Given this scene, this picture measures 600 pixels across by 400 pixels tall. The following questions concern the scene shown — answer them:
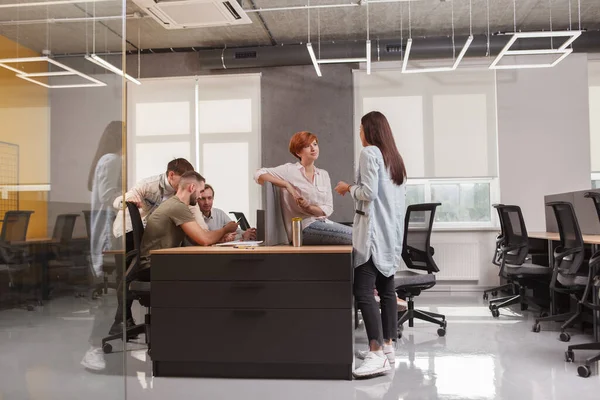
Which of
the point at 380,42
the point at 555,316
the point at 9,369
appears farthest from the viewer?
the point at 380,42

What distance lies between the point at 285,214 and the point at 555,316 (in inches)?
101

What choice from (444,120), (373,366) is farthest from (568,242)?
(444,120)

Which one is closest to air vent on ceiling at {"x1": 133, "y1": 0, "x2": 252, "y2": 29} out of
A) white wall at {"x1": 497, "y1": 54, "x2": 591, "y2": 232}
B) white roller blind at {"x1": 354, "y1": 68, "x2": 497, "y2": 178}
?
white roller blind at {"x1": 354, "y1": 68, "x2": 497, "y2": 178}

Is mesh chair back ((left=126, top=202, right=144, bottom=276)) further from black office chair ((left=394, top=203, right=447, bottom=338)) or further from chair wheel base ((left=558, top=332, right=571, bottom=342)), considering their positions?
chair wheel base ((left=558, top=332, right=571, bottom=342))

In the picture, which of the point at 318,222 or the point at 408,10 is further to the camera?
the point at 408,10

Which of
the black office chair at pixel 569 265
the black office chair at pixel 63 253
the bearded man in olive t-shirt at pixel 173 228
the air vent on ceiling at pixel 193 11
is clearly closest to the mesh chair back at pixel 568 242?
the black office chair at pixel 569 265

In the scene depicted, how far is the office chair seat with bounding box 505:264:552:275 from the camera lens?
500cm

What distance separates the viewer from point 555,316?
450 centimetres

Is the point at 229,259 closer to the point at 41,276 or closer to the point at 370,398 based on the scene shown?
the point at 370,398

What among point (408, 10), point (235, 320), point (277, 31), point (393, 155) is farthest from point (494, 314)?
point (277, 31)

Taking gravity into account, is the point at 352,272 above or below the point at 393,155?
below

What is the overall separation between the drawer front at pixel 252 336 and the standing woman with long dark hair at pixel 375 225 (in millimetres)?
214

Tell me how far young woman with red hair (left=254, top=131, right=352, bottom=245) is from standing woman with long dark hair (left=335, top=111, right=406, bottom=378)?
0.20m

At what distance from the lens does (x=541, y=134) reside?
754cm
